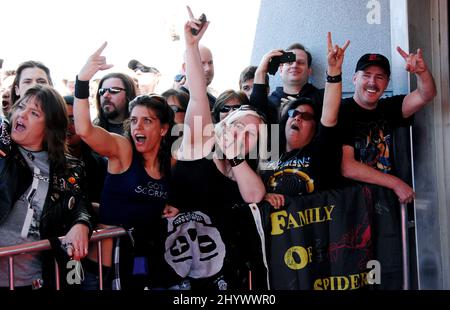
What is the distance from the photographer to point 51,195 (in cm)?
318

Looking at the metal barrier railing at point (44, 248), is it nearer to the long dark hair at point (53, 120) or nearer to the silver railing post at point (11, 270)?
the silver railing post at point (11, 270)

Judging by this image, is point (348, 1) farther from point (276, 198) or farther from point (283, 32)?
point (276, 198)

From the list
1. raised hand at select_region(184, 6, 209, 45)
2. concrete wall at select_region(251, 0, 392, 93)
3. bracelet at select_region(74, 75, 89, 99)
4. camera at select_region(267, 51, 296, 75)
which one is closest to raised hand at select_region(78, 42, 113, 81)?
bracelet at select_region(74, 75, 89, 99)

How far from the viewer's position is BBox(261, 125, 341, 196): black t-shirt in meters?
3.52

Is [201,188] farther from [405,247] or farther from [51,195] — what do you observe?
[405,247]

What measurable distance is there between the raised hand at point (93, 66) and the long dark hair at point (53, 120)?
274mm

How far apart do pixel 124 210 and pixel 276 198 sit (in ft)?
2.69

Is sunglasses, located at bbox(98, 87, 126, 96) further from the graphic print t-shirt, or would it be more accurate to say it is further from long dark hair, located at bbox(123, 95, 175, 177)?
the graphic print t-shirt

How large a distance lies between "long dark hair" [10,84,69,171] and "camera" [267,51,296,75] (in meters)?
1.58

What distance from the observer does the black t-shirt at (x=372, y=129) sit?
12.6 ft

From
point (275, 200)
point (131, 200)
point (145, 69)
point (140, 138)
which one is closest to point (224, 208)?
point (275, 200)

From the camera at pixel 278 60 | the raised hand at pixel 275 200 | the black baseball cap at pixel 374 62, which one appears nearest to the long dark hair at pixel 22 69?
the camera at pixel 278 60

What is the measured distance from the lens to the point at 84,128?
318 centimetres
